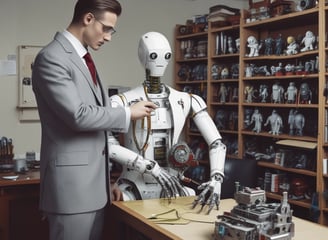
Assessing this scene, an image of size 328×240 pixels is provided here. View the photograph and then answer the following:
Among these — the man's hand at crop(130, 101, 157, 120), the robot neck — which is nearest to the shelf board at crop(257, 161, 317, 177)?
the robot neck

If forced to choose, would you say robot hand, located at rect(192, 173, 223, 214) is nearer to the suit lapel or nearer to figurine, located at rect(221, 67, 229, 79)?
the suit lapel

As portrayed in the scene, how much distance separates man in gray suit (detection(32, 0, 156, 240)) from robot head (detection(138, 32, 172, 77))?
0.60m

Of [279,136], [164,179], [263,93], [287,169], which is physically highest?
[263,93]

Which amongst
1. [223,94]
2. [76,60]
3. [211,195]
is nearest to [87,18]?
[76,60]

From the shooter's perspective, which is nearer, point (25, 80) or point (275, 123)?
Result: point (275, 123)

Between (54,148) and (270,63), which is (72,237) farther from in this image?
(270,63)

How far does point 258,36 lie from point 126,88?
1.38 m

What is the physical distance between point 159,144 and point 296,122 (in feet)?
5.21

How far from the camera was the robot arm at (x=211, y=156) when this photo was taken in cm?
198

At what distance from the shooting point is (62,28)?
4145 millimetres

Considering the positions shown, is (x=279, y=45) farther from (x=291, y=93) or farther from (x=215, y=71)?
(x=215, y=71)

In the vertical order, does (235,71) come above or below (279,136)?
above

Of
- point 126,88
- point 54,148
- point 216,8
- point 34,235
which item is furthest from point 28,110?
point 54,148

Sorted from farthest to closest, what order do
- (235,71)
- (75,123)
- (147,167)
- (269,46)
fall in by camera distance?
(235,71) < (269,46) < (147,167) < (75,123)
